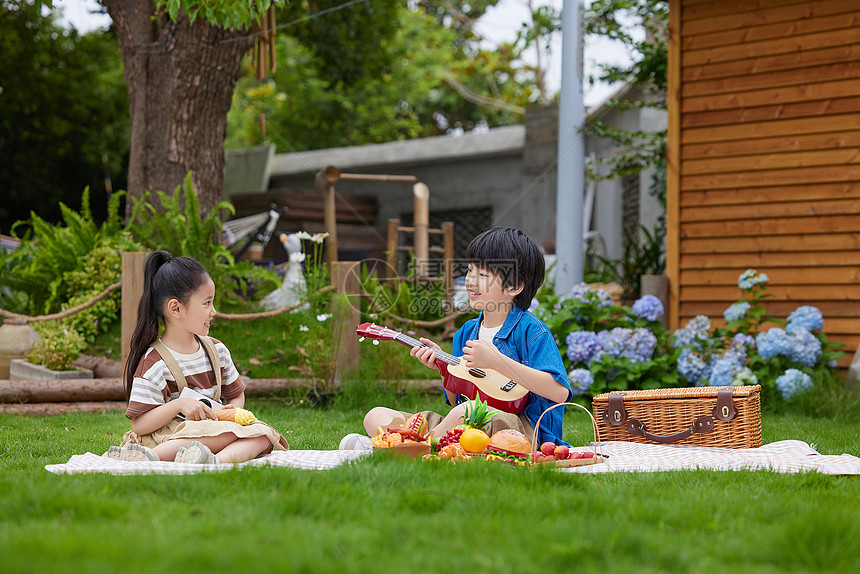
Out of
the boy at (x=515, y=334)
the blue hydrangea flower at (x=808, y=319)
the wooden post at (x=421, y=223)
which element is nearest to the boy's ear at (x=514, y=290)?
the boy at (x=515, y=334)

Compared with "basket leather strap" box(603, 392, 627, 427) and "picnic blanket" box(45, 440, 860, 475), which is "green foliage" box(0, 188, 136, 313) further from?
"basket leather strap" box(603, 392, 627, 427)

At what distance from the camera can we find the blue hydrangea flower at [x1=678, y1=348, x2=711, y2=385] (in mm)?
5758

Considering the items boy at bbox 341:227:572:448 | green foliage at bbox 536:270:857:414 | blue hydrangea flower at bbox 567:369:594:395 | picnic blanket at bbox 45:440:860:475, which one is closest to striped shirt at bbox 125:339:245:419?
picnic blanket at bbox 45:440:860:475

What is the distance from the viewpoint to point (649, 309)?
6.11 metres

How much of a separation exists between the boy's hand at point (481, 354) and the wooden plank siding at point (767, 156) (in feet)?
12.9

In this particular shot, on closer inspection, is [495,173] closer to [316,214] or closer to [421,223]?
[316,214]

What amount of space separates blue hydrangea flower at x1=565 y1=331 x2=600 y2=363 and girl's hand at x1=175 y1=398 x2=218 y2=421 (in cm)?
320

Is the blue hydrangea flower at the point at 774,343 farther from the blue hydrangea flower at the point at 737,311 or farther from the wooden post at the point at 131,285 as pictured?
the wooden post at the point at 131,285

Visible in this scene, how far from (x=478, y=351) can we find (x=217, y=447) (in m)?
1.12

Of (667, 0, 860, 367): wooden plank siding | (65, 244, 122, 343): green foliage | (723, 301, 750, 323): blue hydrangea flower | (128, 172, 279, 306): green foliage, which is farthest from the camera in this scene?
(65, 244, 122, 343): green foliage

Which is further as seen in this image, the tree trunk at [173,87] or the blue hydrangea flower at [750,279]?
the tree trunk at [173,87]

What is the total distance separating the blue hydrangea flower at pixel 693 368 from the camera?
576cm

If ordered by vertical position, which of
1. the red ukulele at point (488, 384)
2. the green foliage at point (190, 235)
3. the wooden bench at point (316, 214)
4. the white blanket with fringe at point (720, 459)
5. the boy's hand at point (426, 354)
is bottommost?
the white blanket with fringe at point (720, 459)

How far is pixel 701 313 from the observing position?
21.6 ft
